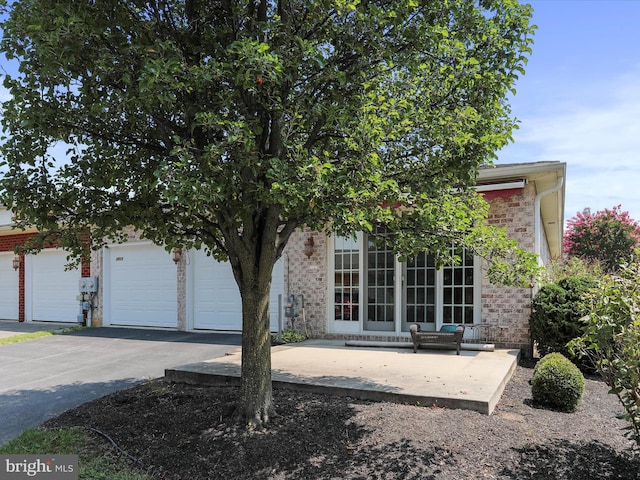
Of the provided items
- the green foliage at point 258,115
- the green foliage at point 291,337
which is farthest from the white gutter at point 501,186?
the green foliage at point 291,337

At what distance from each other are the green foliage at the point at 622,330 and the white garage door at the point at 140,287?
1097 centimetres

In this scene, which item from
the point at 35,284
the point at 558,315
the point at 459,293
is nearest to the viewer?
the point at 558,315

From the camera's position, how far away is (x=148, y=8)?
419 cm

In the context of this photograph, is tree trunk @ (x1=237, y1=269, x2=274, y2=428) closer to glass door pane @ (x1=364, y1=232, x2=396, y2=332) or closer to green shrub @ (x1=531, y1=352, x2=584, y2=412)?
green shrub @ (x1=531, y1=352, x2=584, y2=412)

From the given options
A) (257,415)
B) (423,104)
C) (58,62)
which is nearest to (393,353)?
(257,415)

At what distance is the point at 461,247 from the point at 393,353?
3.63 metres

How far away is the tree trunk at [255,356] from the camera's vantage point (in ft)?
14.9

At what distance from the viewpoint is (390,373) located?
6270mm

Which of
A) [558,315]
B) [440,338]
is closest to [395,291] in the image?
[440,338]

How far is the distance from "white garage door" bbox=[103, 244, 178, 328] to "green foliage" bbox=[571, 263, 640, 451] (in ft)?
36.0

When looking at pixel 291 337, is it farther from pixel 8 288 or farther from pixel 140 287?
pixel 8 288

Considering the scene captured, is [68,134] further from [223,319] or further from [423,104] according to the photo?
[223,319]

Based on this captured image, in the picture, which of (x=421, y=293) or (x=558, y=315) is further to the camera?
(x=421, y=293)

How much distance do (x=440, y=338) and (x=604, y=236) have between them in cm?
2122
